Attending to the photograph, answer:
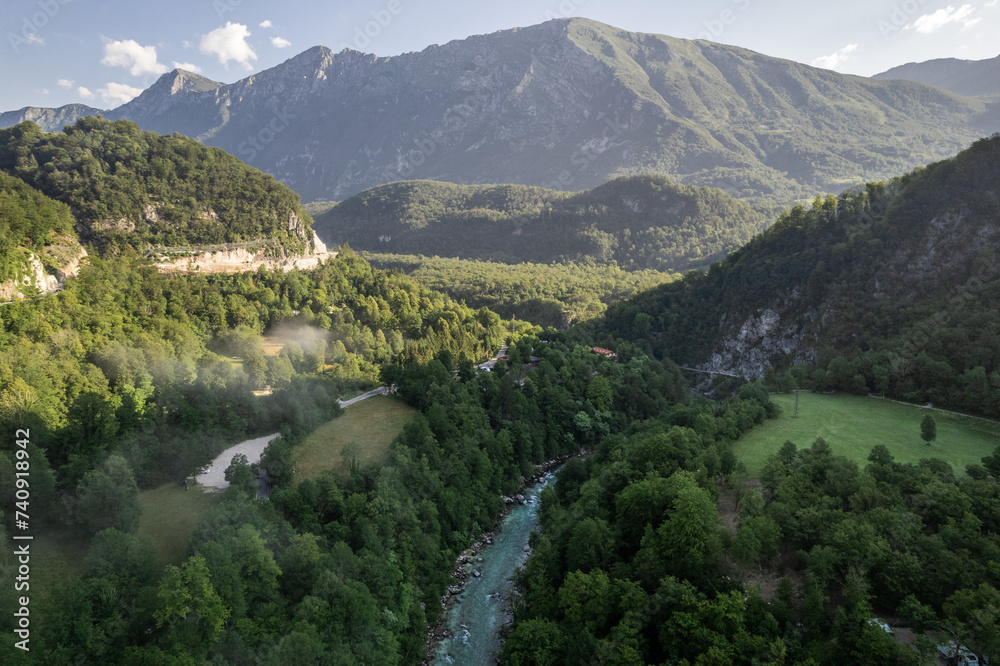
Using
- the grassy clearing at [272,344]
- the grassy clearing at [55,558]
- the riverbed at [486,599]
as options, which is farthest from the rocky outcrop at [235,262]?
the riverbed at [486,599]

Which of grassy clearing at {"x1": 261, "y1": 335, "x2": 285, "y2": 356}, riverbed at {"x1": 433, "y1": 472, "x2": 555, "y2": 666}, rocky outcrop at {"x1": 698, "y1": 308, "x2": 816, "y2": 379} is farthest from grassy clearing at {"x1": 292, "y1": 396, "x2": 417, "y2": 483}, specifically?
rocky outcrop at {"x1": 698, "y1": 308, "x2": 816, "y2": 379}

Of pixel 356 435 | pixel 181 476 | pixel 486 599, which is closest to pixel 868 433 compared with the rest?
pixel 486 599

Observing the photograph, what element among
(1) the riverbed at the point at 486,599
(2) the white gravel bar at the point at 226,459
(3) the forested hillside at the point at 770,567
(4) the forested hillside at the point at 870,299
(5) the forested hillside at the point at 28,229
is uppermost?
(5) the forested hillside at the point at 28,229

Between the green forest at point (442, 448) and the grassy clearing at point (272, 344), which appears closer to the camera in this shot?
the green forest at point (442, 448)

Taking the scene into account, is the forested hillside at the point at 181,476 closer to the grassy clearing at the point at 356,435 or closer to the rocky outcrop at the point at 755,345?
the grassy clearing at the point at 356,435

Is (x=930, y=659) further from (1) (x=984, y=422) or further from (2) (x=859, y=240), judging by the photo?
(2) (x=859, y=240)

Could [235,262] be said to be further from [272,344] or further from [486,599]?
[486,599]
